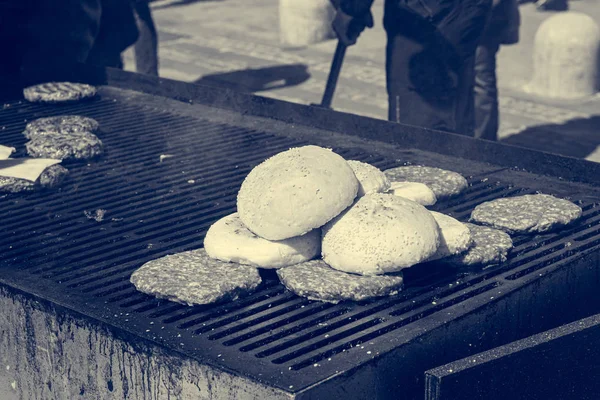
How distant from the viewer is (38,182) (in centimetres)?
468

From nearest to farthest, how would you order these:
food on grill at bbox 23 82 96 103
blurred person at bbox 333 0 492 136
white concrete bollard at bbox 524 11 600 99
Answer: food on grill at bbox 23 82 96 103 < blurred person at bbox 333 0 492 136 < white concrete bollard at bbox 524 11 600 99

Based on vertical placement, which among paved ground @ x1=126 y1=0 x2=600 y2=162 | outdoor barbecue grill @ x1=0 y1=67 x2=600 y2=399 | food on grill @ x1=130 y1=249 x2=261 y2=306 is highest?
food on grill @ x1=130 y1=249 x2=261 y2=306

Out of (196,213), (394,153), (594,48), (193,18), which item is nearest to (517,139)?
(594,48)

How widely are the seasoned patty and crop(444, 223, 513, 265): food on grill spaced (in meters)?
2.01

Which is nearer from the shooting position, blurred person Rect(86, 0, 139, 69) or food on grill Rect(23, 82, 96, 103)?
food on grill Rect(23, 82, 96, 103)

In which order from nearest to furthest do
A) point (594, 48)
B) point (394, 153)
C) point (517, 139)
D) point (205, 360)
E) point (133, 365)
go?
point (205, 360) < point (133, 365) < point (394, 153) < point (517, 139) < point (594, 48)

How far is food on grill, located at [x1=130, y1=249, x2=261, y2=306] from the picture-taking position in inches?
134

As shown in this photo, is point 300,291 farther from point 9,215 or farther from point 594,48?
point 594,48

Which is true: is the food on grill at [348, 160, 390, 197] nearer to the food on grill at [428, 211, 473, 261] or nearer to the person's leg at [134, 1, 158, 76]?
the food on grill at [428, 211, 473, 261]

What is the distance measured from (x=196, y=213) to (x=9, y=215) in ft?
2.68

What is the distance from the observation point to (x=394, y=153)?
16.9 feet

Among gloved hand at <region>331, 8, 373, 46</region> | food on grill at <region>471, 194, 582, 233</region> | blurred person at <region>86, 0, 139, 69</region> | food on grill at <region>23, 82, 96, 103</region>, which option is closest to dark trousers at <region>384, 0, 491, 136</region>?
gloved hand at <region>331, 8, 373, 46</region>

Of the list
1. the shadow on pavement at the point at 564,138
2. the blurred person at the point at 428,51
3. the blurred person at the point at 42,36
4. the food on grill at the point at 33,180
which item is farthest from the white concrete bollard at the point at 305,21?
the food on grill at the point at 33,180

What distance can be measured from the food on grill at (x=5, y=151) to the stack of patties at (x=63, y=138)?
84 millimetres
